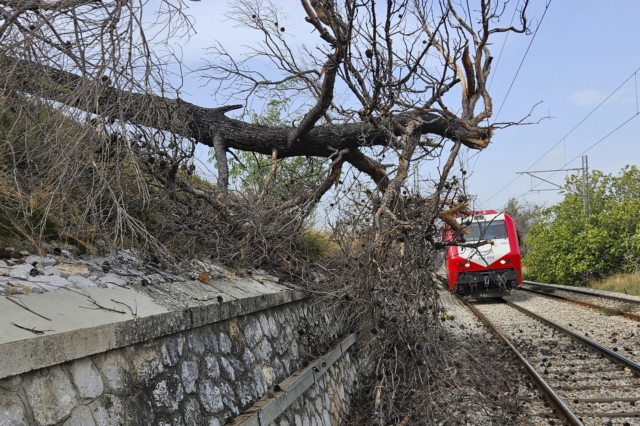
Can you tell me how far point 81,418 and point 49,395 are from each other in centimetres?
23

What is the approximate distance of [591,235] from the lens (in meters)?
25.6

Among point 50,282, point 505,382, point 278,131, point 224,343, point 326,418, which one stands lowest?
point 326,418

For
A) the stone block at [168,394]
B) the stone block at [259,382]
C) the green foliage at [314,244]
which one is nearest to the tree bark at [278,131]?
the green foliage at [314,244]

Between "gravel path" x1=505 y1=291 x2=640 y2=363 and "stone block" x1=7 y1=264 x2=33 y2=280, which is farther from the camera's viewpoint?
"gravel path" x1=505 y1=291 x2=640 y2=363

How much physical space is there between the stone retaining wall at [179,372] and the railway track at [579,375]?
3.05 meters

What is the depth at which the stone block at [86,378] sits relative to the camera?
2.61 meters

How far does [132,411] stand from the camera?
2.92 m

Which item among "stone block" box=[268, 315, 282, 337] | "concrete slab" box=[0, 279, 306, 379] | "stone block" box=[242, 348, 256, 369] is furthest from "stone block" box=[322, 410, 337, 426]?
"concrete slab" box=[0, 279, 306, 379]

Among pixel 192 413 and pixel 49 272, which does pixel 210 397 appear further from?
pixel 49 272

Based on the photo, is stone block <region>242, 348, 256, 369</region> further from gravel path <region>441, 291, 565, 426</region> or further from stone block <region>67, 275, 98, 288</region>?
gravel path <region>441, 291, 565, 426</region>

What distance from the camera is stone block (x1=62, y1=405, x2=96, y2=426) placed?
2.51 metres

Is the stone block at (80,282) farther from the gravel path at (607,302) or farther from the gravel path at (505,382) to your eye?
the gravel path at (607,302)

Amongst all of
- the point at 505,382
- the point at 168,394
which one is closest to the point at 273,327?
the point at 168,394

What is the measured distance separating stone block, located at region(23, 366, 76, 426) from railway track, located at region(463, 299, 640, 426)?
17.3 ft
